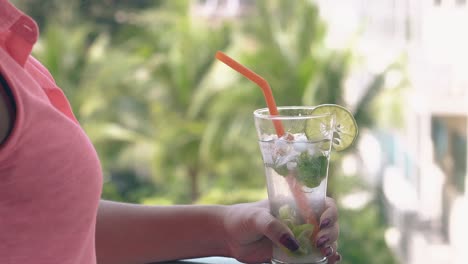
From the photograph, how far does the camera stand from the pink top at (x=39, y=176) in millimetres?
603

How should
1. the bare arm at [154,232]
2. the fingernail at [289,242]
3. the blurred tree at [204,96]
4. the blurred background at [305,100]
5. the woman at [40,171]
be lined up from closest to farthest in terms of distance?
the woman at [40,171] < the fingernail at [289,242] < the bare arm at [154,232] < the blurred tree at [204,96] < the blurred background at [305,100]

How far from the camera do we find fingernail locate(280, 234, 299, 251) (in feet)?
2.44

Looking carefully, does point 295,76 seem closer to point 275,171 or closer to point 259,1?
point 259,1

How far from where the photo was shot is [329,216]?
0.78 meters

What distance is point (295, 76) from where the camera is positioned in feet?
28.7

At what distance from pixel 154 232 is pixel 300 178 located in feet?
0.62

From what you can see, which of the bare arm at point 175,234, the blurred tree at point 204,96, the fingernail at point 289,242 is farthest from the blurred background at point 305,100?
the fingernail at point 289,242

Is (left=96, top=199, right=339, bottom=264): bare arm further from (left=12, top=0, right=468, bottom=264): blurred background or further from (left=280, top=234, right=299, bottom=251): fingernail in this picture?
(left=12, top=0, right=468, bottom=264): blurred background

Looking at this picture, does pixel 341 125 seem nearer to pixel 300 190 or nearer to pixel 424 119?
pixel 300 190

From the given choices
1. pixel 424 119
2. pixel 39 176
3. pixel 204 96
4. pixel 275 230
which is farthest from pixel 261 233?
pixel 424 119

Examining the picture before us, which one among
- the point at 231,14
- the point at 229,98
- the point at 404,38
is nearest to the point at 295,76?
the point at 229,98

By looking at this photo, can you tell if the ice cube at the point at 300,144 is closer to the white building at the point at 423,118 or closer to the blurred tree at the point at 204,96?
the blurred tree at the point at 204,96

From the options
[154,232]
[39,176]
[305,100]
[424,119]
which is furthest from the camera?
[424,119]

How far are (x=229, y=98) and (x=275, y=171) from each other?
846cm
